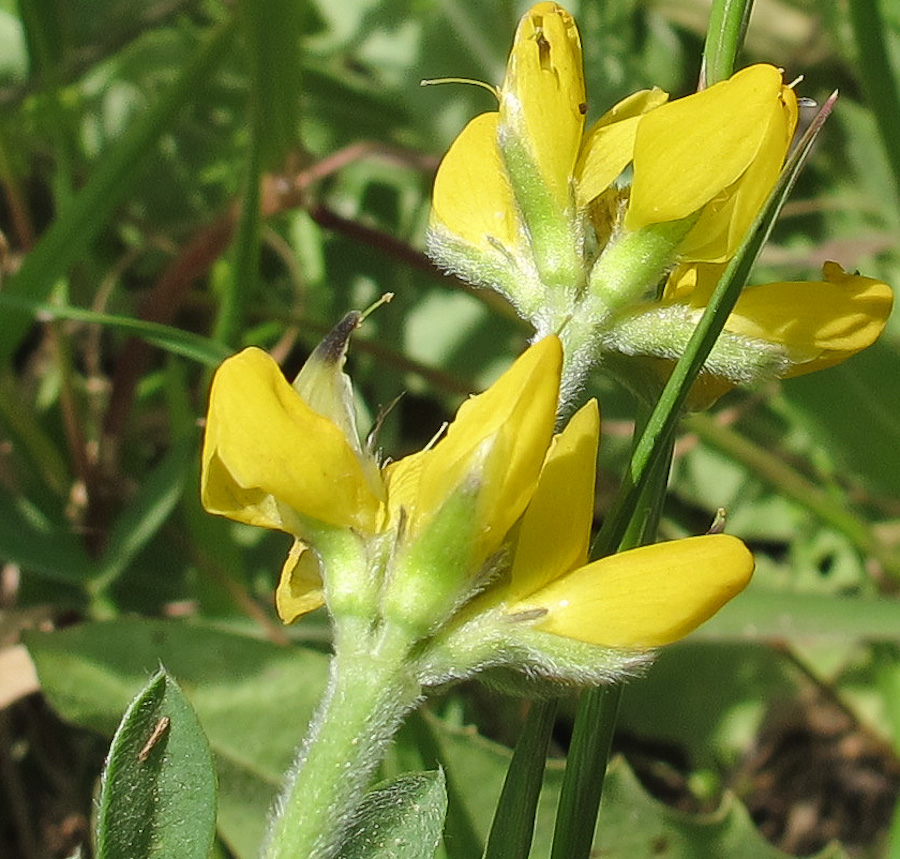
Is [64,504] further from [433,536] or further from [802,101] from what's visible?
[802,101]

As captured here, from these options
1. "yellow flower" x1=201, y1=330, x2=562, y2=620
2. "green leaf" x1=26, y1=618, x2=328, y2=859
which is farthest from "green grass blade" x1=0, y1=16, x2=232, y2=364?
"yellow flower" x1=201, y1=330, x2=562, y2=620

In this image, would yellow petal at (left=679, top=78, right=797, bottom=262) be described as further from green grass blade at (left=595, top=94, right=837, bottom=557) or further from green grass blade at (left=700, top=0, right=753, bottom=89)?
green grass blade at (left=700, top=0, right=753, bottom=89)

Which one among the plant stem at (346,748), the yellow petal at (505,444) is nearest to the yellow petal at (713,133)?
the yellow petal at (505,444)

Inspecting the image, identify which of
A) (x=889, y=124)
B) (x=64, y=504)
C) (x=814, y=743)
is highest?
(x=889, y=124)

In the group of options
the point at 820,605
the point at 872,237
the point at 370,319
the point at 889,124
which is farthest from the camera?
the point at 370,319

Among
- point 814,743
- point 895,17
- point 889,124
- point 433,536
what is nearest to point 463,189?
point 433,536

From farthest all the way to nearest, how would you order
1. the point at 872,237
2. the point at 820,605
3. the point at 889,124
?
the point at 872,237
the point at 889,124
the point at 820,605
